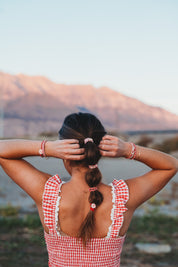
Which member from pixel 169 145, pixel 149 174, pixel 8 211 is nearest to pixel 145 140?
pixel 169 145

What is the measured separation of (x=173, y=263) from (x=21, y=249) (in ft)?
5.89

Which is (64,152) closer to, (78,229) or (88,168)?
(88,168)

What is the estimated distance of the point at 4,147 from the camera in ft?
5.47

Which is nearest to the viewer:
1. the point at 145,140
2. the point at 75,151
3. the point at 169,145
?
the point at 75,151

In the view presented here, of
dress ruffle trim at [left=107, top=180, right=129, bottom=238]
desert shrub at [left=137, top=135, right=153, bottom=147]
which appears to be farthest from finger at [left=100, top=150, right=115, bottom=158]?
desert shrub at [left=137, top=135, right=153, bottom=147]

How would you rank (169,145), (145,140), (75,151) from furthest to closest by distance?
(145,140), (169,145), (75,151)

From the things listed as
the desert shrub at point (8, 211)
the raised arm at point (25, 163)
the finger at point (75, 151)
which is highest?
the finger at point (75, 151)

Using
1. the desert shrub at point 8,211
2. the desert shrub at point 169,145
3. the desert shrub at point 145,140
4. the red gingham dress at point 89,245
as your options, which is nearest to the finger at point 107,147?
the red gingham dress at point 89,245

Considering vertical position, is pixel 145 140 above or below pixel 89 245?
below

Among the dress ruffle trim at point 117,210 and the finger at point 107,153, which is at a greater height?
the finger at point 107,153

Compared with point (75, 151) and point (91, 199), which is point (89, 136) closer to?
point (75, 151)

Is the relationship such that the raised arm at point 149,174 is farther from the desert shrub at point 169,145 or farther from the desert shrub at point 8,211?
the desert shrub at point 169,145

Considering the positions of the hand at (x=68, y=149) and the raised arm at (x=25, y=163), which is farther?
the raised arm at (x=25, y=163)

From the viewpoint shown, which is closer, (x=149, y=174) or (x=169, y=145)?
(x=149, y=174)
